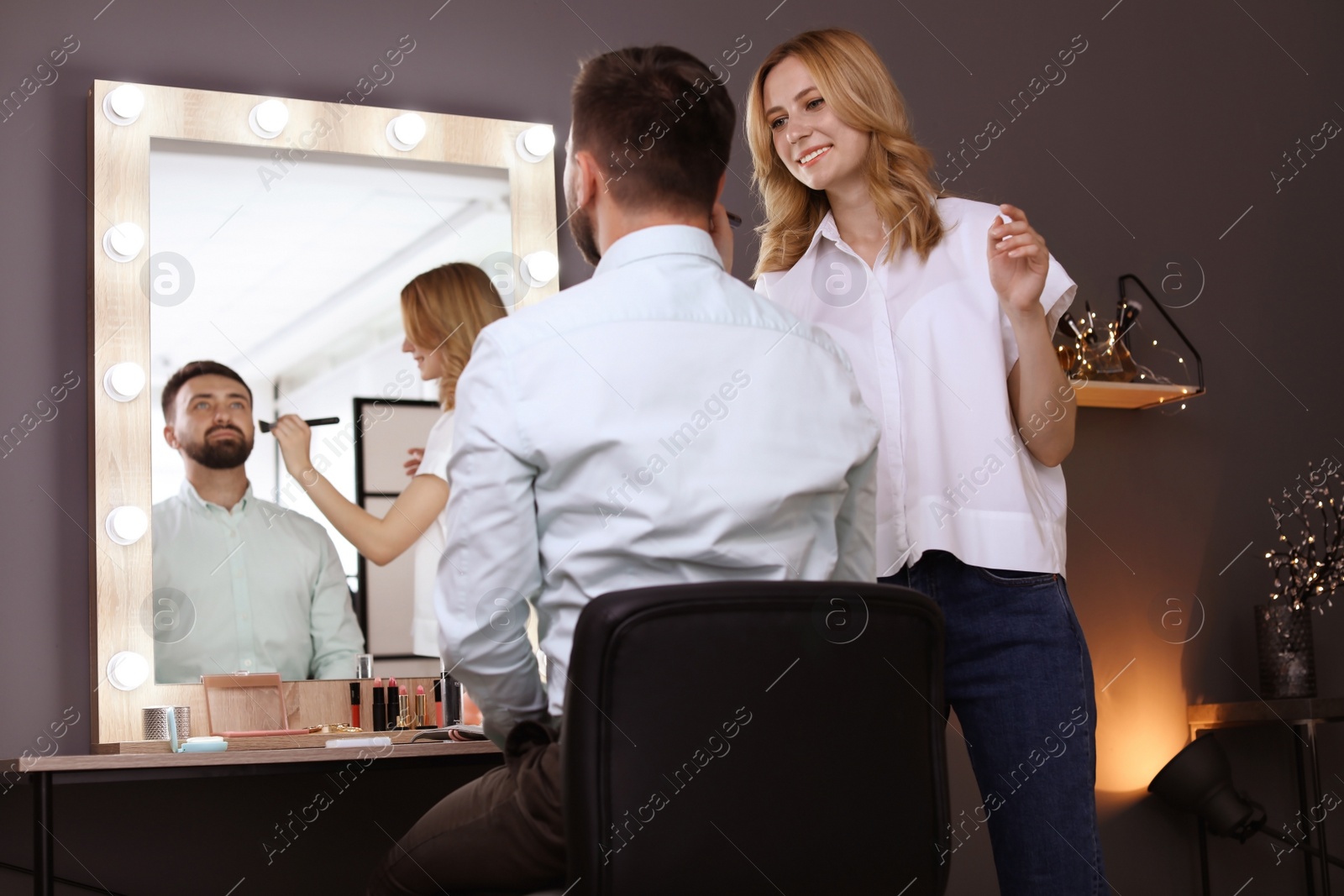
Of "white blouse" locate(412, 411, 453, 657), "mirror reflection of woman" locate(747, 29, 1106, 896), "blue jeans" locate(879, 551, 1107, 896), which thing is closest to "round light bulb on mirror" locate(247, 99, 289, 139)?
"white blouse" locate(412, 411, 453, 657)

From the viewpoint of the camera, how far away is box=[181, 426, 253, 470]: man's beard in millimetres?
2166

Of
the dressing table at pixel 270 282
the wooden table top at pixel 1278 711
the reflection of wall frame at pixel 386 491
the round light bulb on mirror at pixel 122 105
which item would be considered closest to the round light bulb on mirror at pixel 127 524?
the dressing table at pixel 270 282

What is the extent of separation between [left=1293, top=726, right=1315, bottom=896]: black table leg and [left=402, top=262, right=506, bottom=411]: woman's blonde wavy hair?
2014 mm

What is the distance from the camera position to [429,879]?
120cm

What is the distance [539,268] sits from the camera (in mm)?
Result: 2420

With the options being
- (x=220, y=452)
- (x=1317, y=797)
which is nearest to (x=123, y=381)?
(x=220, y=452)

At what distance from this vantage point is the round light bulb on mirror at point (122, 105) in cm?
218

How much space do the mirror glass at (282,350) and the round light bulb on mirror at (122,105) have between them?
0.07 metres

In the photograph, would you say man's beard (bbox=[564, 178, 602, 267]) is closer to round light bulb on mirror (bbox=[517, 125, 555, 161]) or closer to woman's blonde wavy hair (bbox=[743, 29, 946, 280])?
woman's blonde wavy hair (bbox=[743, 29, 946, 280])

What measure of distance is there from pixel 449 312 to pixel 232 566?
61 centimetres

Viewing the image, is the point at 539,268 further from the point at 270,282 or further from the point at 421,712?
the point at 421,712

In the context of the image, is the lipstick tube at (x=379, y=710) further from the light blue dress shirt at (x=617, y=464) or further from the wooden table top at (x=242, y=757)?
the light blue dress shirt at (x=617, y=464)

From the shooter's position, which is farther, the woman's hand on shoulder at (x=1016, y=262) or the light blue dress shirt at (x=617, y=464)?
the woman's hand on shoulder at (x=1016, y=262)

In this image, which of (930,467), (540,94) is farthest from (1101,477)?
(540,94)
